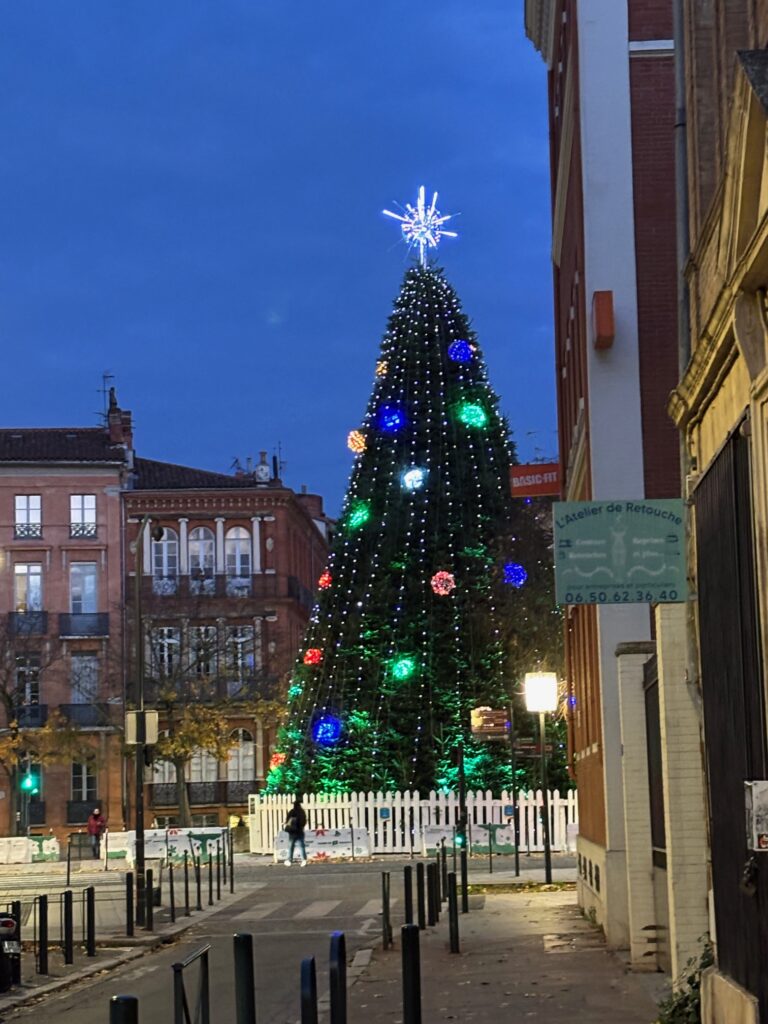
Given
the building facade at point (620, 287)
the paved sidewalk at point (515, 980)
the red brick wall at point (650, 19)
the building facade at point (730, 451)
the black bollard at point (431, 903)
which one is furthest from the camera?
the black bollard at point (431, 903)

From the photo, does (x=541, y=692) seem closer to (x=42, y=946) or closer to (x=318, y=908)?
(x=318, y=908)

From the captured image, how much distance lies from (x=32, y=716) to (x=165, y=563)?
8.71m

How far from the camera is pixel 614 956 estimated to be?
→ 19.1m

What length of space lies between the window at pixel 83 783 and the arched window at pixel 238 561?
31.6ft

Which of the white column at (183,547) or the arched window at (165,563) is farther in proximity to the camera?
the white column at (183,547)

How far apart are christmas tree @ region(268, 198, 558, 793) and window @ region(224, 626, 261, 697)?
882 inches

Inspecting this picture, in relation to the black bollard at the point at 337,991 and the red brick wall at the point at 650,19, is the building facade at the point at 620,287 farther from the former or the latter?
the black bollard at the point at 337,991

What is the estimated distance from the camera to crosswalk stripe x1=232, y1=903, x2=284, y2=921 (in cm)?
2799

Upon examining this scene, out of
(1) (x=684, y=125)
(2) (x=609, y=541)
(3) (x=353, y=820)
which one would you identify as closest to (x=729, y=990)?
(2) (x=609, y=541)

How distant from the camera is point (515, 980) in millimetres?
17141

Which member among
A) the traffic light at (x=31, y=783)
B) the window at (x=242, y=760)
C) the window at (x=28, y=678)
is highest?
the window at (x=28, y=678)

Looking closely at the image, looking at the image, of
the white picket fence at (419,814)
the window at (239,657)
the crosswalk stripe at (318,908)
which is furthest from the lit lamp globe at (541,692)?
the window at (239,657)

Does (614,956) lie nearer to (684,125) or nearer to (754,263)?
(684,125)

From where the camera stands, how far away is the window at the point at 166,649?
69812 millimetres
